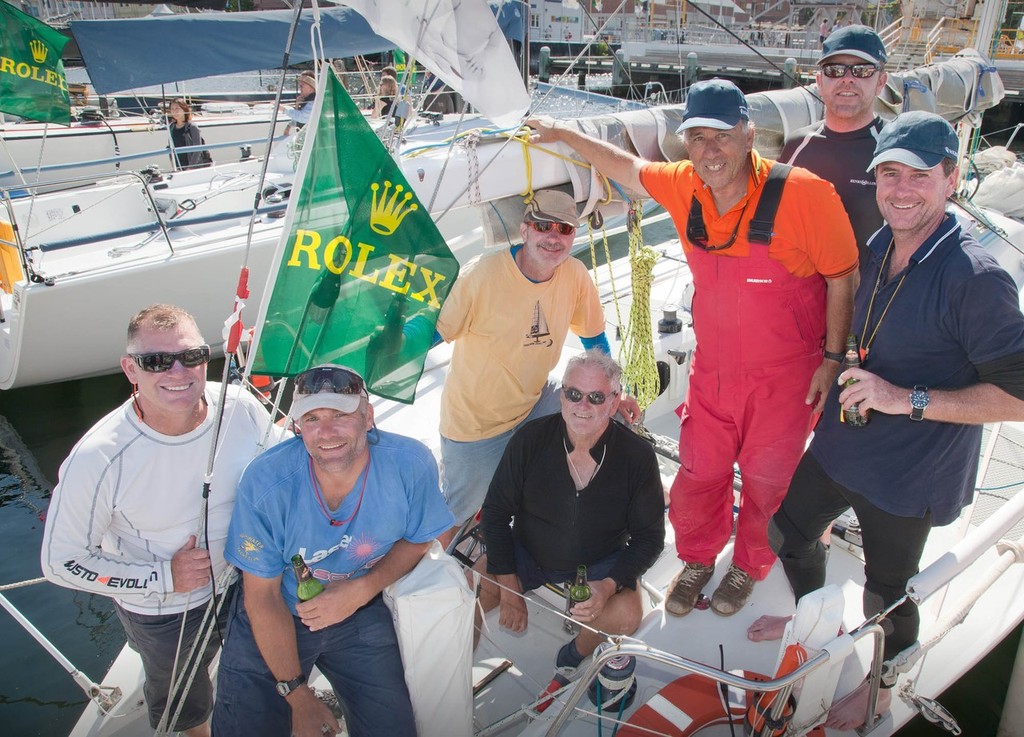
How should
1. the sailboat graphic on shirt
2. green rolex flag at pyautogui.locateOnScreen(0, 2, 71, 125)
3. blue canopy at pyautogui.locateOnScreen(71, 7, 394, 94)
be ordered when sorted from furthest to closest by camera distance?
green rolex flag at pyautogui.locateOnScreen(0, 2, 71, 125) → blue canopy at pyautogui.locateOnScreen(71, 7, 394, 94) → the sailboat graphic on shirt

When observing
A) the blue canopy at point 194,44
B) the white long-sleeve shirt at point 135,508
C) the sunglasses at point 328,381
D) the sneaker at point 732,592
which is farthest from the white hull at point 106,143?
the sneaker at point 732,592

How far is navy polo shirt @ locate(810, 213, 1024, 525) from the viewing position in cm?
173

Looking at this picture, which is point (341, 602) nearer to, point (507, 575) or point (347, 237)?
point (507, 575)

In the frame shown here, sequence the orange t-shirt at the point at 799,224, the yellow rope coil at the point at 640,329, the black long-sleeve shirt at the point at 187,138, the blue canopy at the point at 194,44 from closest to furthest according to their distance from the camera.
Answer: the orange t-shirt at the point at 799,224 → the yellow rope coil at the point at 640,329 → the blue canopy at the point at 194,44 → the black long-sleeve shirt at the point at 187,138

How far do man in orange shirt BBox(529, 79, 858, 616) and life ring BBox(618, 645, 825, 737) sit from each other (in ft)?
1.50

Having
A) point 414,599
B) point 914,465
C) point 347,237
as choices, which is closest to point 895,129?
point 914,465

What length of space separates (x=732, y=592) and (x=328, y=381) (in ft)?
5.85

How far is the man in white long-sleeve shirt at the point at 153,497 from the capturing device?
1.99 metres

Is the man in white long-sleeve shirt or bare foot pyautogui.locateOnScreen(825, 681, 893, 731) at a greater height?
the man in white long-sleeve shirt

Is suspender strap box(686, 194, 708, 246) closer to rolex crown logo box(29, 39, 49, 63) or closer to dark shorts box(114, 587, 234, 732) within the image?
dark shorts box(114, 587, 234, 732)

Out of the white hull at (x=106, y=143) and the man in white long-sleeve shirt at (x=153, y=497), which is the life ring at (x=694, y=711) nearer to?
the man in white long-sleeve shirt at (x=153, y=497)

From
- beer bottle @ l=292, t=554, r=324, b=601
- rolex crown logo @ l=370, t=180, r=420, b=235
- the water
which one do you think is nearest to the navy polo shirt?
rolex crown logo @ l=370, t=180, r=420, b=235

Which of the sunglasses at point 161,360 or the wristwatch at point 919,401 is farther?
the sunglasses at point 161,360

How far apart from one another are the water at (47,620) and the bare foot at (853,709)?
4.20 ft
